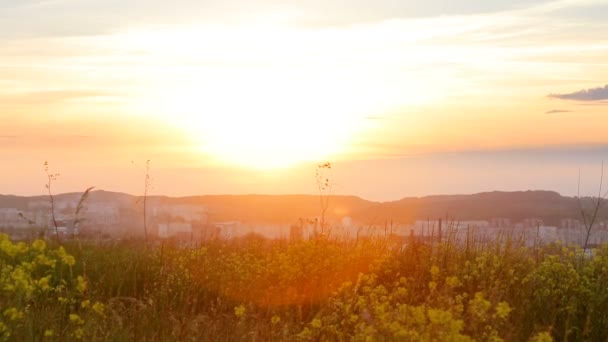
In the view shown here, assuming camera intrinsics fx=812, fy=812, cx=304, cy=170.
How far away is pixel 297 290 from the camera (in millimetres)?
10688

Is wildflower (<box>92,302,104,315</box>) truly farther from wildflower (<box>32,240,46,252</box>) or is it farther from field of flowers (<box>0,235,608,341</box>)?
wildflower (<box>32,240,46,252</box>)

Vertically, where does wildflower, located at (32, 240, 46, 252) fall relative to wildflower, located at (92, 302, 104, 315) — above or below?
above

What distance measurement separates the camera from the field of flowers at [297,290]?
287 inches

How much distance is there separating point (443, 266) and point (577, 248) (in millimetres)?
1820

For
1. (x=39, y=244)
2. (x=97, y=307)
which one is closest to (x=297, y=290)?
(x=97, y=307)

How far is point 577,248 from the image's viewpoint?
10758 millimetres

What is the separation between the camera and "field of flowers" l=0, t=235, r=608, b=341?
730 cm

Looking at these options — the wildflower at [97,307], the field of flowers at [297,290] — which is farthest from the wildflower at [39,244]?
the wildflower at [97,307]

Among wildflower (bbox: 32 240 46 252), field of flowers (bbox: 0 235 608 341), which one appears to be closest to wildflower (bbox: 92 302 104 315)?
field of flowers (bbox: 0 235 608 341)

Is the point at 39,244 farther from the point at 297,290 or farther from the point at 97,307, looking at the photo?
the point at 297,290

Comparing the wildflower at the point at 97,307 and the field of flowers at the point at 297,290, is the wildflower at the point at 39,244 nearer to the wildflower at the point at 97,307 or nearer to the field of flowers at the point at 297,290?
the field of flowers at the point at 297,290

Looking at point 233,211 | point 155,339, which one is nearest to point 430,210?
point 233,211

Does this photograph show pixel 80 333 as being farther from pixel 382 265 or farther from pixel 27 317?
pixel 382 265

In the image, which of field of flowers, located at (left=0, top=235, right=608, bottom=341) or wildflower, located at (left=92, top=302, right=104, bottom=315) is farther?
field of flowers, located at (left=0, top=235, right=608, bottom=341)
